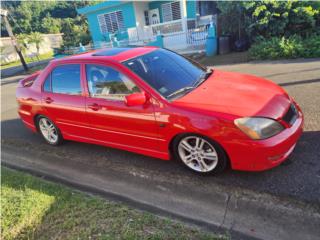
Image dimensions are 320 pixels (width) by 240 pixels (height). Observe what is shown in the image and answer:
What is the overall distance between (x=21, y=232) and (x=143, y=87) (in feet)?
7.13

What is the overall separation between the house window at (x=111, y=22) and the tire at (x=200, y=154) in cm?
1972

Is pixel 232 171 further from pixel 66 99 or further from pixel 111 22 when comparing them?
pixel 111 22

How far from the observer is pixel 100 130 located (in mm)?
4227

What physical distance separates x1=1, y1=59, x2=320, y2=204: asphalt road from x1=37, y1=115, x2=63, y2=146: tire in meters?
0.14

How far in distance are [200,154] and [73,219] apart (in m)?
1.65

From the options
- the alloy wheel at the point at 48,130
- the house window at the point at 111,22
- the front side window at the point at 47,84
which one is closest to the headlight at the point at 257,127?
the front side window at the point at 47,84

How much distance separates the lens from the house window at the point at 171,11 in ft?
66.6

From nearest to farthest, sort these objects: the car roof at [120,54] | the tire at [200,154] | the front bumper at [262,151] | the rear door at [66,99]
→ the front bumper at [262,151] < the tire at [200,154] < the car roof at [120,54] < the rear door at [66,99]

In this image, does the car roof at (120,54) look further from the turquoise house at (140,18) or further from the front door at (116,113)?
the turquoise house at (140,18)

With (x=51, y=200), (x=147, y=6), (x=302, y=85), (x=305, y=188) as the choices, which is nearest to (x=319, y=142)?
(x=305, y=188)

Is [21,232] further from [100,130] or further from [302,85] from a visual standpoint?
[302,85]

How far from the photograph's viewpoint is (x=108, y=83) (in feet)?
13.0

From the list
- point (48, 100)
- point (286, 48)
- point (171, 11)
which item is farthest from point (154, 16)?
point (48, 100)

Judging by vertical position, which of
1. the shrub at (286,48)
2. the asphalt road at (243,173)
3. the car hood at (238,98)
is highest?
the car hood at (238,98)
